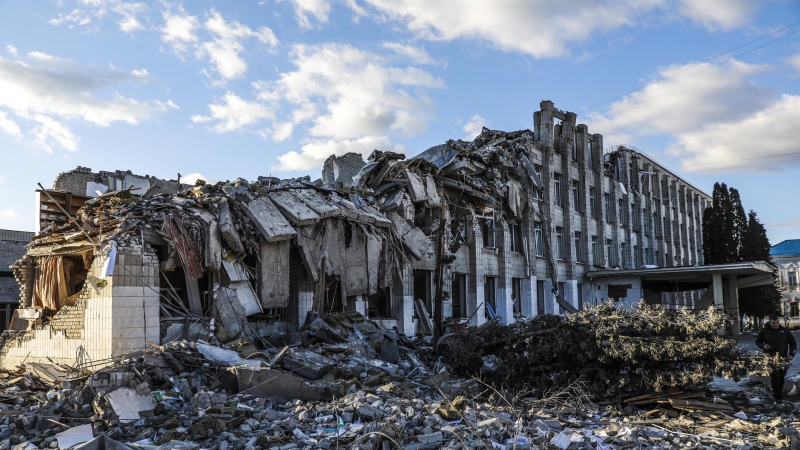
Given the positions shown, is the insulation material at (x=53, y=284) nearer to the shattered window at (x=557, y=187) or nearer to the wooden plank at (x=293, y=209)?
the wooden plank at (x=293, y=209)

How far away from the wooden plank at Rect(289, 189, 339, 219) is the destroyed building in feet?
0.18

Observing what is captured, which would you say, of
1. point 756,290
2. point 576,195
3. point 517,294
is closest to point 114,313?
point 517,294

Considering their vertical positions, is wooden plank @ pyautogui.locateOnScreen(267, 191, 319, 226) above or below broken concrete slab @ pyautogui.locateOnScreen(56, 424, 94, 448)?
above

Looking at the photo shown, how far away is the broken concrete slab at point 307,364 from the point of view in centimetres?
1100

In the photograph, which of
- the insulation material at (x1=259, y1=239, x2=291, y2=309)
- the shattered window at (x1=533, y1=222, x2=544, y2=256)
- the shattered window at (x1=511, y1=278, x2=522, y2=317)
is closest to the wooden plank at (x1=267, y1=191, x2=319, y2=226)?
the insulation material at (x1=259, y1=239, x2=291, y2=309)

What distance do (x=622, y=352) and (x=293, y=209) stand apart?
8.26 meters

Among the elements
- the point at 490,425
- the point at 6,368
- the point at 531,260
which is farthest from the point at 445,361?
the point at 531,260

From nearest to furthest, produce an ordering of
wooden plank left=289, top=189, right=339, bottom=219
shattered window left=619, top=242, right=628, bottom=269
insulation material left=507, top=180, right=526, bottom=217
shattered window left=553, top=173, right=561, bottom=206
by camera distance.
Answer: wooden plank left=289, top=189, right=339, bottom=219
insulation material left=507, top=180, right=526, bottom=217
shattered window left=553, top=173, right=561, bottom=206
shattered window left=619, top=242, right=628, bottom=269

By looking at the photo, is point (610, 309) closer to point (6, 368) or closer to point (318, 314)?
point (318, 314)

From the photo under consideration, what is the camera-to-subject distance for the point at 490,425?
839 centimetres

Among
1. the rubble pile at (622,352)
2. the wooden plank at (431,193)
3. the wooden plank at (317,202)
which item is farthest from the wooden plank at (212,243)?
the wooden plank at (431,193)

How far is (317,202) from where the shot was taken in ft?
53.1

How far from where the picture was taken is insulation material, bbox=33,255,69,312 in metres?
14.3

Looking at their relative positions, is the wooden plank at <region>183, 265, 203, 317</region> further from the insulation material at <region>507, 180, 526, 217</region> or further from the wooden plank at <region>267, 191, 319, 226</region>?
the insulation material at <region>507, 180, 526, 217</region>
